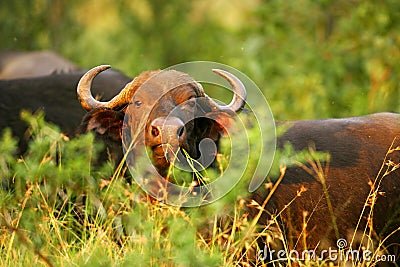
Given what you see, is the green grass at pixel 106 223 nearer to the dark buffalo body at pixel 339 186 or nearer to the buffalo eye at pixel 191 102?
the dark buffalo body at pixel 339 186

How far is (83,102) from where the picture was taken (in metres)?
6.61

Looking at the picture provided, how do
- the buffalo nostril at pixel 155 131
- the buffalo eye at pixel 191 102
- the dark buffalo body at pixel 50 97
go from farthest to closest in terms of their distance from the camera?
the dark buffalo body at pixel 50 97 < the buffalo eye at pixel 191 102 < the buffalo nostril at pixel 155 131

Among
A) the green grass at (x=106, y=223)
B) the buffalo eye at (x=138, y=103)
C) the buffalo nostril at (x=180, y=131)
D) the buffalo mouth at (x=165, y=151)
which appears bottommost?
the green grass at (x=106, y=223)

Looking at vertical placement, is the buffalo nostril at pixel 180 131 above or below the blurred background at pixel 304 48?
above

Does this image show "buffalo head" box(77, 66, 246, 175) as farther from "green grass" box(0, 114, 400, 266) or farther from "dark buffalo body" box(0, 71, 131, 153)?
"dark buffalo body" box(0, 71, 131, 153)

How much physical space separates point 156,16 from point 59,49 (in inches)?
92.5

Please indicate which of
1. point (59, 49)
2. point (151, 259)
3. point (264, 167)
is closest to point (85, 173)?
point (264, 167)

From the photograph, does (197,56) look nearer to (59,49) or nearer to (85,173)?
(59,49)
